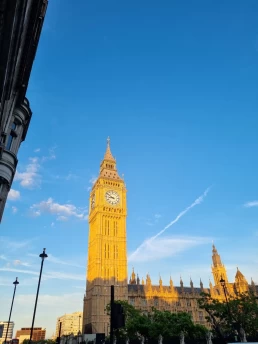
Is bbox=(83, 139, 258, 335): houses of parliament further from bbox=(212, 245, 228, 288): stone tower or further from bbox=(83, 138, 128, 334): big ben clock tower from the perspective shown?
bbox=(212, 245, 228, 288): stone tower

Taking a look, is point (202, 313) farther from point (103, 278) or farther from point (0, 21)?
point (0, 21)

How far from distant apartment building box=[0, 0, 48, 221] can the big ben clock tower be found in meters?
71.0

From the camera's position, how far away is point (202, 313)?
104 metres

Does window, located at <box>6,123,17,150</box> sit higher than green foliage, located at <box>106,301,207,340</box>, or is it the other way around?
window, located at <box>6,123,17,150</box>

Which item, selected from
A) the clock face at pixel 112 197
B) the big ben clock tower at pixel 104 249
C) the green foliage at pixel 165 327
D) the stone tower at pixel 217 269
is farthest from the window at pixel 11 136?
the stone tower at pixel 217 269

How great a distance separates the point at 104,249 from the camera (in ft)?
302

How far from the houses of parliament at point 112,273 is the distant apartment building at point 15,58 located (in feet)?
236

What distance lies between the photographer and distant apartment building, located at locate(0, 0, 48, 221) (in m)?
9.06

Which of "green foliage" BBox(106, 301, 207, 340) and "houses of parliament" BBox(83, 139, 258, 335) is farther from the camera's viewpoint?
"houses of parliament" BBox(83, 139, 258, 335)

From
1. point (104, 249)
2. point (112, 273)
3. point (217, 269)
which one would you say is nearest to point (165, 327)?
point (112, 273)

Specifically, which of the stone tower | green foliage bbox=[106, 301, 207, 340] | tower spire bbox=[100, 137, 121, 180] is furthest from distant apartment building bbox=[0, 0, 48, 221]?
the stone tower

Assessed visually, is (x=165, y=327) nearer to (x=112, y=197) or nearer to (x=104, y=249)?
(x=104, y=249)

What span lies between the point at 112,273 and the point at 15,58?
8617 cm

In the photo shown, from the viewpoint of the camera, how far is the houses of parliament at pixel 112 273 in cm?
8462
